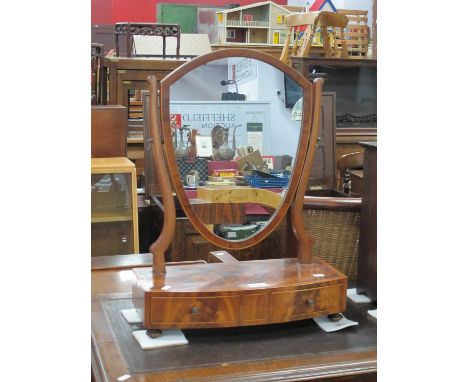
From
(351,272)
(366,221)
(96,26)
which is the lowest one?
(351,272)

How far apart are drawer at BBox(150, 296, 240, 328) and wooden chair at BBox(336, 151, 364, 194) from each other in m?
2.57

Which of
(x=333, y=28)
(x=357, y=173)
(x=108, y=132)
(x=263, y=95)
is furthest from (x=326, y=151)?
(x=263, y=95)

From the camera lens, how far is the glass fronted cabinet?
8.07ft

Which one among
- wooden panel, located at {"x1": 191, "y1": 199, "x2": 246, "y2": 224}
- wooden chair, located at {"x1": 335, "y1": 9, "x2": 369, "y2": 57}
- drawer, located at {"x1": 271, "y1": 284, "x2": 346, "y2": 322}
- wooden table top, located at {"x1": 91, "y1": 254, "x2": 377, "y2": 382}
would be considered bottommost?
wooden table top, located at {"x1": 91, "y1": 254, "x2": 377, "y2": 382}

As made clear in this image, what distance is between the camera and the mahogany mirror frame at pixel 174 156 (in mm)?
1213

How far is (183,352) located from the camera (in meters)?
1.10

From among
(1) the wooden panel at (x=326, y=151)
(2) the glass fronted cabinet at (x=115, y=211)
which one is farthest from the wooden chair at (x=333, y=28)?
(2) the glass fronted cabinet at (x=115, y=211)

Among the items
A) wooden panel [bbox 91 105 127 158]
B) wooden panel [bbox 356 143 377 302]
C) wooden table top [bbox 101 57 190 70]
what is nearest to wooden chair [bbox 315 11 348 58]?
wooden table top [bbox 101 57 190 70]

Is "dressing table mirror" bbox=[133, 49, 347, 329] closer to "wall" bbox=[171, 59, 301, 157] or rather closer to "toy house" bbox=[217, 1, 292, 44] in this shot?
"wall" bbox=[171, 59, 301, 157]

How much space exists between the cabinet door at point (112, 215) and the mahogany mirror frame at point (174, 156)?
124 cm
